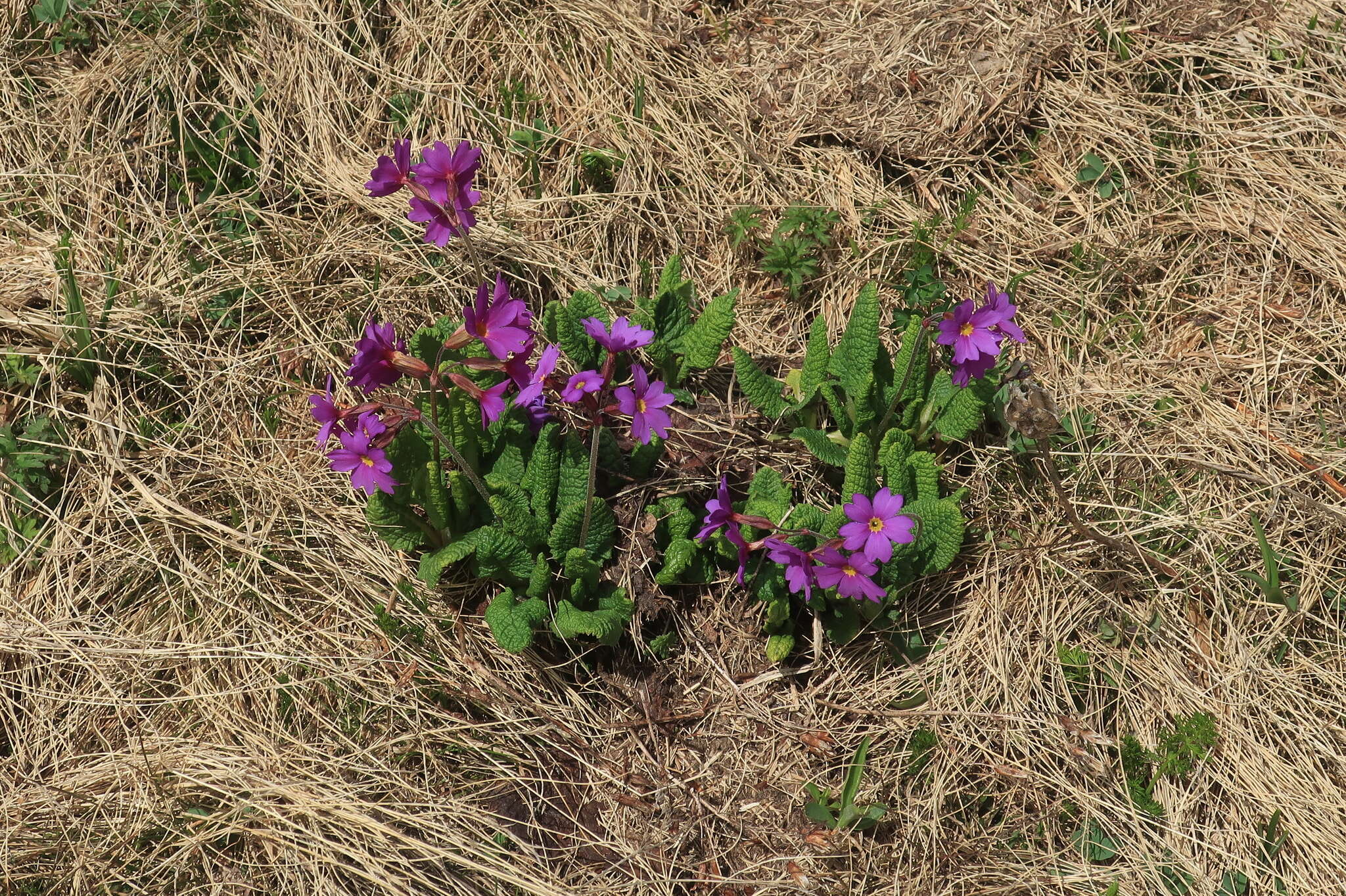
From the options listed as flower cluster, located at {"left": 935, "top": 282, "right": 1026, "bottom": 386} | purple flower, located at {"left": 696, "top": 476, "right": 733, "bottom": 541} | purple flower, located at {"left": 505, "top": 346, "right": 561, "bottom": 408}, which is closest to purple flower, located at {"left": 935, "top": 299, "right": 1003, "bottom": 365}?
flower cluster, located at {"left": 935, "top": 282, "right": 1026, "bottom": 386}

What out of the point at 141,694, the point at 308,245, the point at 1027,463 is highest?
the point at 308,245

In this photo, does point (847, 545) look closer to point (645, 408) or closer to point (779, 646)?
point (779, 646)

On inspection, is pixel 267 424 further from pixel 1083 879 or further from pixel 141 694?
pixel 1083 879

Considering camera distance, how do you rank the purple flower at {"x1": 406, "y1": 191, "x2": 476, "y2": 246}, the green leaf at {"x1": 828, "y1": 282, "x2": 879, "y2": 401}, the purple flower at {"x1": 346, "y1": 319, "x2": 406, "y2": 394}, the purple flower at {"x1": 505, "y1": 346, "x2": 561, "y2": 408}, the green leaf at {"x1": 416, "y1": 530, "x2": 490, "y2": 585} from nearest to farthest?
the purple flower at {"x1": 346, "y1": 319, "x2": 406, "y2": 394} < the purple flower at {"x1": 505, "y1": 346, "x2": 561, "y2": 408} < the purple flower at {"x1": 406, "y1": 191, "x2": 476, "y2": 246} < the green leaf at {"x1": 416, "y1": 530, "x2": 490, "y2": 585} < the green leaf at {"x1": 828, "y1": 282, "x2": 879, "y2": 401}

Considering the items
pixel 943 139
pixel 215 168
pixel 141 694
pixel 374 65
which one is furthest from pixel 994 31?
pixel 141 694

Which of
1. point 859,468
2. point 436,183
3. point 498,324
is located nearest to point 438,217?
point 436,183

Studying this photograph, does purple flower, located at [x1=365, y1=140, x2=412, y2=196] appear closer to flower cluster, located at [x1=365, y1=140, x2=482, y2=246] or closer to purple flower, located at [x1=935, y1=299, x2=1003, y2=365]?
flower cluster, located at [x1=365, y1=140, x2=482, y2=246]
